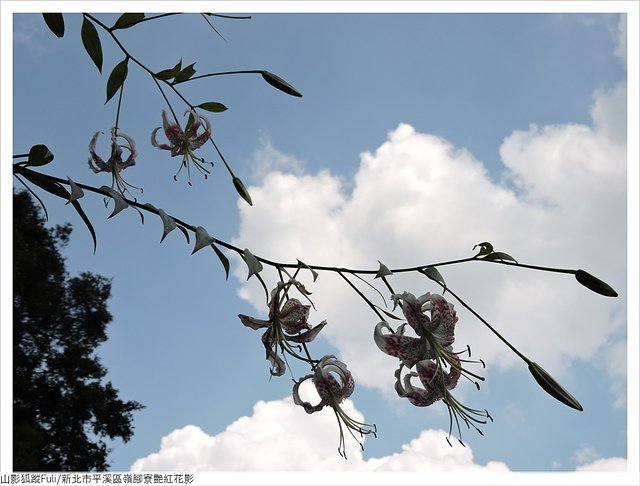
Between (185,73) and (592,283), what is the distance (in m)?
0.39

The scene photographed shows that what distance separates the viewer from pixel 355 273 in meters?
0.53

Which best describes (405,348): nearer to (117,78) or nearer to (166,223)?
(166,223)

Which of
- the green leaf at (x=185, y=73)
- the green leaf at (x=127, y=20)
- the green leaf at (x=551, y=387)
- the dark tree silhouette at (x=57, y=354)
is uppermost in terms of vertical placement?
the dark tree silhouette at (x=57, y=354)

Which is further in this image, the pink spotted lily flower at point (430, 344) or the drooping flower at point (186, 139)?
the drooping flower at point (186, 139)

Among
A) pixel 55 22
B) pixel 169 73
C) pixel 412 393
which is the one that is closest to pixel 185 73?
pixel 169 73

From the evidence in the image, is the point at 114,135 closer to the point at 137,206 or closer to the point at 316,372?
the point at 137,206

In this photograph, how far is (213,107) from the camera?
27.7 inches

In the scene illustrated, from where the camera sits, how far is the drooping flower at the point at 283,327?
21.9 inches

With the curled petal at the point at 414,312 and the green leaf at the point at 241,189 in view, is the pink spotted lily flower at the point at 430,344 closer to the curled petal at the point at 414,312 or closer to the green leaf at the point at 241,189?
the curled petal at the point at 414,312

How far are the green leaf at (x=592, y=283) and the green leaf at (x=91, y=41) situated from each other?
0.41 metres

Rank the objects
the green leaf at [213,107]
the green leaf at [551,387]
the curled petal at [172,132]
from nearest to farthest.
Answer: the green leaf at [551,387], the green leaf at [213,107], the curled petal at [172,132]

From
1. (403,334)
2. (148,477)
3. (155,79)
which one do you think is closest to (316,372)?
(403,334)

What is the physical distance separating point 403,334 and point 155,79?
323mm

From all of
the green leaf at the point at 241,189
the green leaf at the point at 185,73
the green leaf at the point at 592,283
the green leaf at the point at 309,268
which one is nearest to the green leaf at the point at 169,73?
the green leaf at the point at 185,73
